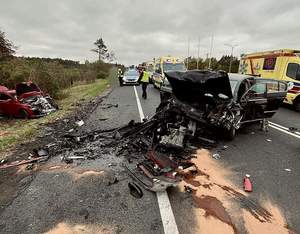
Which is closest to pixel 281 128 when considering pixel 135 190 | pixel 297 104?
pixel 297 104

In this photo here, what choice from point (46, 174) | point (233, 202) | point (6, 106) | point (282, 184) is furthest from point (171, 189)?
point (6, 106)

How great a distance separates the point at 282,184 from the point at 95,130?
5.49 metres

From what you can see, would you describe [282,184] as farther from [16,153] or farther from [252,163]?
[16,153]

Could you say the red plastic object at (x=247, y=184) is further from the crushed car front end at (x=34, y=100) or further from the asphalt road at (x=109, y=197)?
the crushed car front end at (x=34, y=100)

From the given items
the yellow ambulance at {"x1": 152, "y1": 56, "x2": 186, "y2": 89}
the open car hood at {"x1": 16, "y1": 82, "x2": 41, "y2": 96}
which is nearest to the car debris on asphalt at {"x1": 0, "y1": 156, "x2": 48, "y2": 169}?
the open car hood at {"x1": 16, "y1": 82, "x2": 41, "y2": 96}

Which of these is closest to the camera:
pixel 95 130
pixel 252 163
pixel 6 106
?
pixel 252 163

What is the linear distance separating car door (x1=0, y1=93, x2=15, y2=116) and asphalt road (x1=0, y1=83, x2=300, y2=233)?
7012mm

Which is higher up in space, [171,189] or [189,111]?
[189,111]

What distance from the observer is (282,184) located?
187 inches

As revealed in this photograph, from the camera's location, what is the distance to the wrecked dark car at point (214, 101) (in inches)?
274

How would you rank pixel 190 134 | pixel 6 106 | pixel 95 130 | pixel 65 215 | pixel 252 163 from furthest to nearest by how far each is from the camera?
pixel 6 106, pixel 95 130, pixel 190 134, pixel 252 163, pixel 65 215

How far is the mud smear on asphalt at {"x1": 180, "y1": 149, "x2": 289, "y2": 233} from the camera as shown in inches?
136

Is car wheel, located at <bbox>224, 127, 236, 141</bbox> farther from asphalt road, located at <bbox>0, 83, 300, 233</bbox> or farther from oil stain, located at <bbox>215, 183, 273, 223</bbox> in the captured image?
oil stain, located at <bbox>215, 183, 273, 223</bbox>

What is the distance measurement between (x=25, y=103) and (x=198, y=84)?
8438 millimetres
